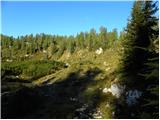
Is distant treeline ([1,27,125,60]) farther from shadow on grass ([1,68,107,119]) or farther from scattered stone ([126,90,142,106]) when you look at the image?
scattered stone ([126,90,142,106])

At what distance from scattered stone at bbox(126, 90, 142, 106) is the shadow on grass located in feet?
11.9

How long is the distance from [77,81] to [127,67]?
44.4 ft

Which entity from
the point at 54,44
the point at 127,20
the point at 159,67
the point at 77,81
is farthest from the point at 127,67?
the point at 54,44

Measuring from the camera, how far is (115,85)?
42344mm

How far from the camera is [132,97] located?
39.9 m

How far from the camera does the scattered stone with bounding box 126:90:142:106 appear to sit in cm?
3922

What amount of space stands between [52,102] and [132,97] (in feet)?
30.3

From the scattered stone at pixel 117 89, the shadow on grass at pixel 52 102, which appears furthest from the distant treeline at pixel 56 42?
the scattered stone at pixel 117 89

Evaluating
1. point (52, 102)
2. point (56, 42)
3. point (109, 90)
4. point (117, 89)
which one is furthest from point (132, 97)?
point (56, 42)

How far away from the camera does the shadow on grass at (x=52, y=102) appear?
34.5 metres

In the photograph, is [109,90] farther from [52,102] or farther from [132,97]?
[52,102]

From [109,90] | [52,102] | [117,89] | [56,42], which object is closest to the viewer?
[52,102]

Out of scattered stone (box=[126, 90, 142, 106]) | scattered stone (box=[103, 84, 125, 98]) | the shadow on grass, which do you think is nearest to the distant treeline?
the shadow on grass

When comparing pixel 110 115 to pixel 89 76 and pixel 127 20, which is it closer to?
pixel 127 20
